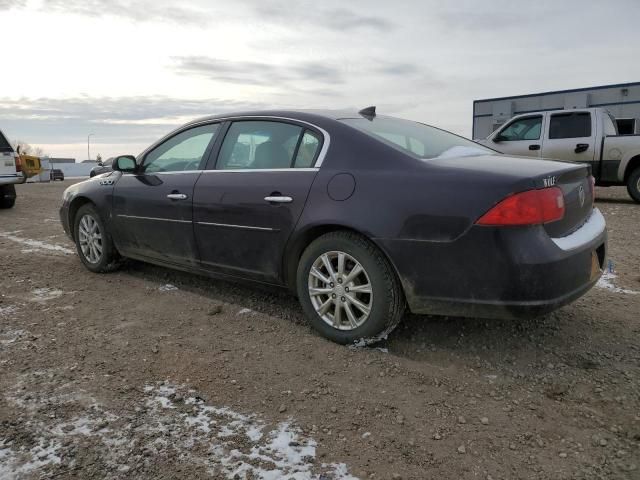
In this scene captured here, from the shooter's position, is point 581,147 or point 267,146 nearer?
point 267,146

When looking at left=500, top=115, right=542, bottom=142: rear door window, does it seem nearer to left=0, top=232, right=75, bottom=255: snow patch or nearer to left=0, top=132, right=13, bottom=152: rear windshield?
left=0, top=232, right=75, bottom=255: snow patch

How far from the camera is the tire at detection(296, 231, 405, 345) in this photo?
9.69 feet

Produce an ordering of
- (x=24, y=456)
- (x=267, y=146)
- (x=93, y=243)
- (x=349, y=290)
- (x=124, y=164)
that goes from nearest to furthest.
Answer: (x=24, y=456) → (x=349, y=290) → (x=267, y=146) → (x=124, y=164) → (x=93, y=243)

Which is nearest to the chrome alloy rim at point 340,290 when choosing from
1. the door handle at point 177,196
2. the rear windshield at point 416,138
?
the rear windshield at point 416,138

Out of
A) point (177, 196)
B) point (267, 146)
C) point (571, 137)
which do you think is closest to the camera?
point (267, 146)

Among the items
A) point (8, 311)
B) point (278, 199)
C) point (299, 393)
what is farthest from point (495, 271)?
point (8, 311)

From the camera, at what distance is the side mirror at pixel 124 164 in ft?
14.7

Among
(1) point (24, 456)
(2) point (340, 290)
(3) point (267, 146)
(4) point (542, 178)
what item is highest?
(3) point (267, 146)

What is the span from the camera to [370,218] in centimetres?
292

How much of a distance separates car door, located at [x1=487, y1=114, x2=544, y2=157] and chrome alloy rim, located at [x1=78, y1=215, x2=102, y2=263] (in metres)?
7.86

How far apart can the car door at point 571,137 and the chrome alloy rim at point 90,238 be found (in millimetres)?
8300

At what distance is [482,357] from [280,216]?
1506 millimetres

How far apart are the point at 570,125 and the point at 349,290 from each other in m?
8.56

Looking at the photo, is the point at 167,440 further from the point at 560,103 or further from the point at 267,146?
the point at 560,103
